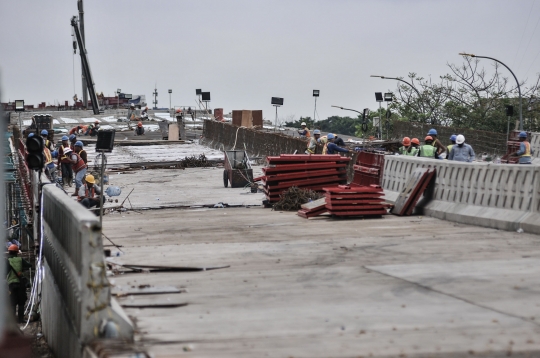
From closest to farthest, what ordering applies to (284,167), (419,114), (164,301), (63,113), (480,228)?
1. (164,301)
2. (480,228)
3. (284,167)
4. (419,114)
5. (63,113)

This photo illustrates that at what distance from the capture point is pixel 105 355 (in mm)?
7695

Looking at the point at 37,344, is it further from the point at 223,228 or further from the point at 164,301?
the point at 164,301

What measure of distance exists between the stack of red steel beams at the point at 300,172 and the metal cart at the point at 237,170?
7.57 meters

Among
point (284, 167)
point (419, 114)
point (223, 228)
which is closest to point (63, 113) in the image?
point (419, 114)

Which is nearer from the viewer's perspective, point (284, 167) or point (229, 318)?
point (229, 318)

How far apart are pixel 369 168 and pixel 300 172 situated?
1.91 meters

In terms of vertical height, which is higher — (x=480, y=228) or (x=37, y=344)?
(x=480, y=228)

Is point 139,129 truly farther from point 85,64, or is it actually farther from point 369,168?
point 369,168

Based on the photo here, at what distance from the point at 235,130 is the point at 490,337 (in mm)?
45521

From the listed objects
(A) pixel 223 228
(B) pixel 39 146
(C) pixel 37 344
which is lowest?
(C) pixel 37 344

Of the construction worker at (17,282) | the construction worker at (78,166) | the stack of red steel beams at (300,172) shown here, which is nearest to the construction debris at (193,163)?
the construction worker at (78,166)

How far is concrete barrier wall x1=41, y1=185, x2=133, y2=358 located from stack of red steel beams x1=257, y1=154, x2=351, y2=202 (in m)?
10.5

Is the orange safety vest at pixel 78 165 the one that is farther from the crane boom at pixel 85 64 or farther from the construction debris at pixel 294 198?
the crane boom at pixel 85 64

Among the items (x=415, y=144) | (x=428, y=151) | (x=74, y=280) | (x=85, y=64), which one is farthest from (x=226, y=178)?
(x=85, y=64)
